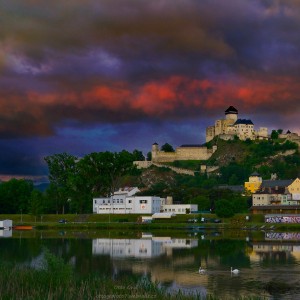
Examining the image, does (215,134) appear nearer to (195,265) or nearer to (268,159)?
(268,159)

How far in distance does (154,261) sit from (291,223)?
146ft

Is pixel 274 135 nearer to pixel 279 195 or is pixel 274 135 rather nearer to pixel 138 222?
pixel 279 195

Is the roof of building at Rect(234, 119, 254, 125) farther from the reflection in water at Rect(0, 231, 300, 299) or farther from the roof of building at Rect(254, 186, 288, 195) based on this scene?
the reflection in water at Rect(0, 231, 300, 299)

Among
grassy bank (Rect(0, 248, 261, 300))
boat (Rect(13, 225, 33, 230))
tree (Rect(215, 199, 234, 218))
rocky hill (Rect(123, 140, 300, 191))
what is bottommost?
grassy bank (Rect(0, 248, 261, 300))

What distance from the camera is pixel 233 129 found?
183750mm

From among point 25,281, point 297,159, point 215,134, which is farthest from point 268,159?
point 25,281

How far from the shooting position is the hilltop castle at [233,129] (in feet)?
594

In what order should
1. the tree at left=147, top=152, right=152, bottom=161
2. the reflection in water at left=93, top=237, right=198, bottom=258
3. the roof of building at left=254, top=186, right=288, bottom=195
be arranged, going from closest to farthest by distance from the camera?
1. the reflection in water at left=93, top=237, right=198, bottom=258
2. the roof of building at left=254, top=186, right=288, bottom=195
3. the tree at left=147, top=152, right=152, bottom=161

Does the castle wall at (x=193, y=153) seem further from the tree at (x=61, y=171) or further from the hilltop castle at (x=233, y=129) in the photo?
the tree at (x=61, y=171)

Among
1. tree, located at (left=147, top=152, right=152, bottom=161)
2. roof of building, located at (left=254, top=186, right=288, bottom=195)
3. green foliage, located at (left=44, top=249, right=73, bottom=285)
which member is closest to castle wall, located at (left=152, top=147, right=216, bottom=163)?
tree, located at (left=147, top=152, right=152, bottom=161)

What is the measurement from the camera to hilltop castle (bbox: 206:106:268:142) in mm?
181125

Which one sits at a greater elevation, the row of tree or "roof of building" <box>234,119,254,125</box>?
"roof of building" <box>234,119,254,125</box>

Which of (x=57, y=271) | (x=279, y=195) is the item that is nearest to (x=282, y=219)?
(x=279, y=195)

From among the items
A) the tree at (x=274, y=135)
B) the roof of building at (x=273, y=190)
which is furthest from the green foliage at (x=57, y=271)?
the tree at (x=274, y=135)
